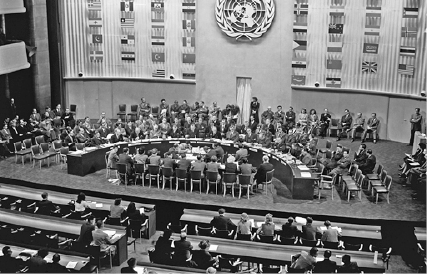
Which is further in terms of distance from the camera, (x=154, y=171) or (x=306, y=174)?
(x=154, y=171)

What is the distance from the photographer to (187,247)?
1218cm

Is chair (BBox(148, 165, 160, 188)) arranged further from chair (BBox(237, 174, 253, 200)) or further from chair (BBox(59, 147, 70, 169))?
chair (BBox(59, 147, 70, 169))

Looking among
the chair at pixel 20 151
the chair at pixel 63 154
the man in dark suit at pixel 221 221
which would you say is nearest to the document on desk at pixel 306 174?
the man in dark suit at pixel 221 221

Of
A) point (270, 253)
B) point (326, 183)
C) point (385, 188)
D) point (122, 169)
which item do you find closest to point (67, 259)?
point (270, 253)

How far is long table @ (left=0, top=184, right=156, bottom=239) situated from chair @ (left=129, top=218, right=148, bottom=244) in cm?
16

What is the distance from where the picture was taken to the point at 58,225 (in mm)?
13844

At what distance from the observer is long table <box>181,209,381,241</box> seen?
13.5 meters

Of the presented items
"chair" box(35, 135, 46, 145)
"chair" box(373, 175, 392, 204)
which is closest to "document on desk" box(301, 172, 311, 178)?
"chair" box(373, 175, 392, 204)

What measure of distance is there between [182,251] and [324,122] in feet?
42.6

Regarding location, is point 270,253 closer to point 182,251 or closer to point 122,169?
point 182,251

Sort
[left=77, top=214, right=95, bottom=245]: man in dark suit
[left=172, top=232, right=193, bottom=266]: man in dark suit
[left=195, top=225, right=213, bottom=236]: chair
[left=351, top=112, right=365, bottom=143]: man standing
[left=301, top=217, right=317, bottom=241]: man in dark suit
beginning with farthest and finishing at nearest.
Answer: [left=351, top=112, right=365, bottom=143]: man standing
[left=195, top=225, right=213, bottom=236]: chair
[left=301, top=217, right=317, bottom=241]: man in dark suit
[left=77, top=214, right=95, bottom=245]: man in dark suit
[left=172, top=232, right=193, bottom=266]: man in dark suit

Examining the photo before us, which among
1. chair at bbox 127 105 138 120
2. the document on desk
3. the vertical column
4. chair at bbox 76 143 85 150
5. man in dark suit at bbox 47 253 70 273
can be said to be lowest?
man in dark suit at bbox 47 253 70 273

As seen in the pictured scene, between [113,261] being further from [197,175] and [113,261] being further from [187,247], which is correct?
[197,175]

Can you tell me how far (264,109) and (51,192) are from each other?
1178cm
